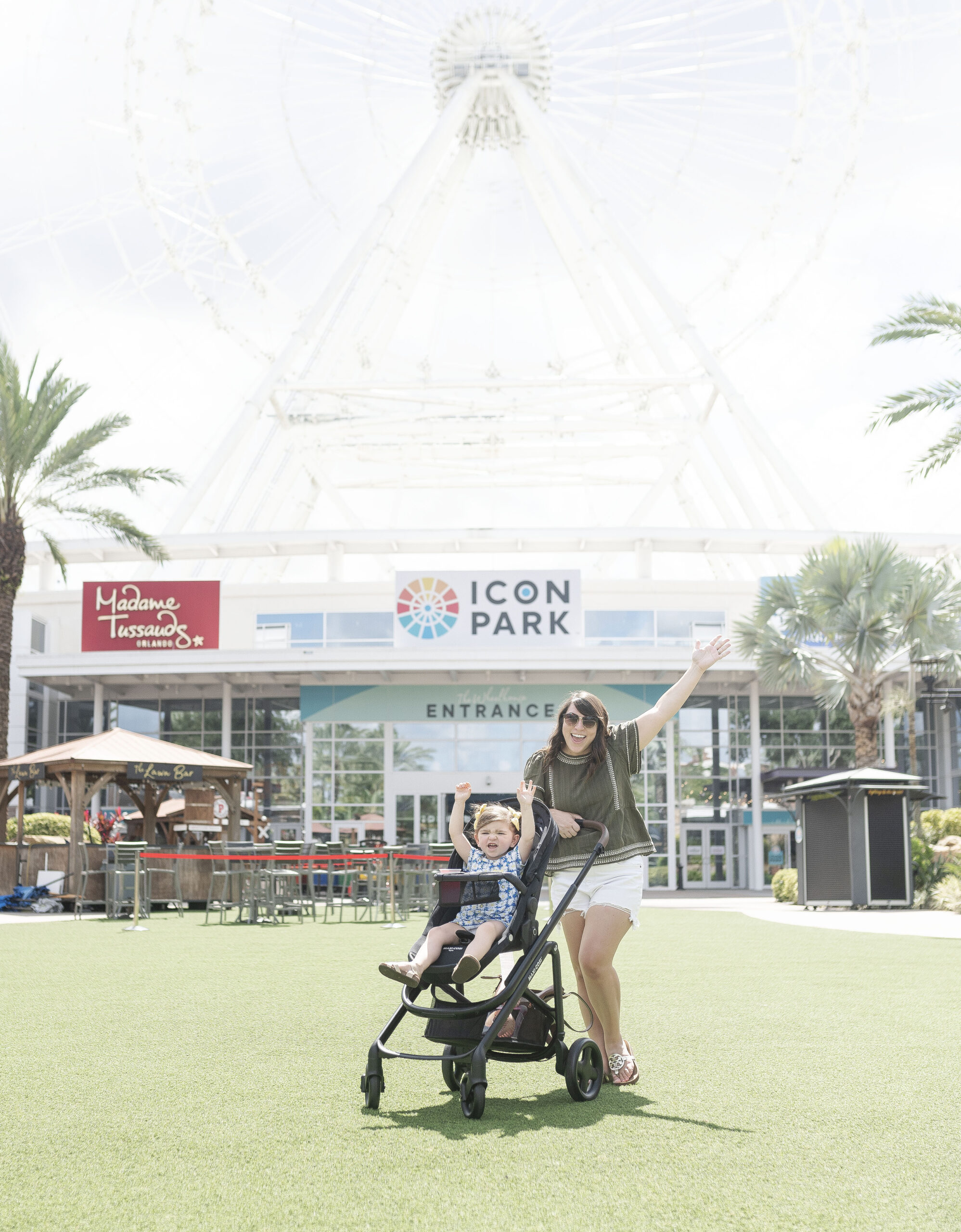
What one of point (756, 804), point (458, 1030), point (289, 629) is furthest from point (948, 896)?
point (289, 629)

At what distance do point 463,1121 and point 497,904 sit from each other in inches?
31.9

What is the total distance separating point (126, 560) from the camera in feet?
123

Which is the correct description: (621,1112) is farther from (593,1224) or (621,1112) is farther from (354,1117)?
(593,1224)

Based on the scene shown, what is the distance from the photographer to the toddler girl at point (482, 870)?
15.4 ft

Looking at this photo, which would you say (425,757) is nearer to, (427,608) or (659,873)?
(427,608)

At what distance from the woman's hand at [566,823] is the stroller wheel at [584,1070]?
2.60 ft

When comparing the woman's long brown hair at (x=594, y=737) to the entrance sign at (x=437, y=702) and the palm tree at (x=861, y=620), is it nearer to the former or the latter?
the palm tree at (x=861, y=620)

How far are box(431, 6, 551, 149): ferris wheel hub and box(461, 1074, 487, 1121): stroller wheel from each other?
118 ft

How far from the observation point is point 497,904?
4914mm

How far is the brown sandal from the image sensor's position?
5164 millimetres

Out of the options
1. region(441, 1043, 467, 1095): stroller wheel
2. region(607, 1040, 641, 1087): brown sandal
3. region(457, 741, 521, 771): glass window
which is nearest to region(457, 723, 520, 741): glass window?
region(457, 741, 521, 771): glass window

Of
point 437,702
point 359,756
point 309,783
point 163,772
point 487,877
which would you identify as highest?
point 437,702

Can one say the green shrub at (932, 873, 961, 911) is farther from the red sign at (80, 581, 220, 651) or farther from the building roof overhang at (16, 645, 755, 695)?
the red sign at (80, 581, 220, 651)

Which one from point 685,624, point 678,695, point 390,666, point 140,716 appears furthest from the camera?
point 140,716
